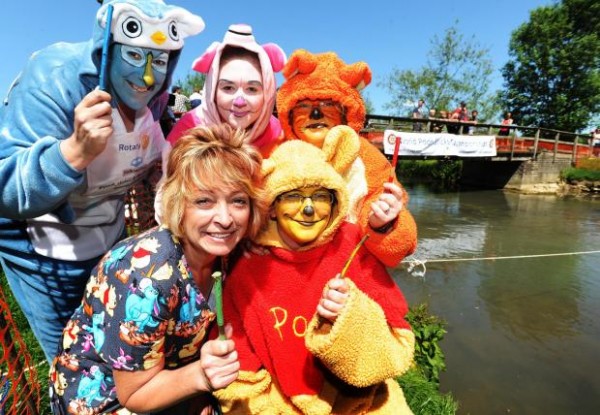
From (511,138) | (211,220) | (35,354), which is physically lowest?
(35,354)

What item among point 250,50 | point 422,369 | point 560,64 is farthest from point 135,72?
point 560,64

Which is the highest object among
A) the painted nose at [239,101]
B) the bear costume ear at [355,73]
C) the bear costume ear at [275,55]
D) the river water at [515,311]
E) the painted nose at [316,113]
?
the bear costume ear at [275,55]

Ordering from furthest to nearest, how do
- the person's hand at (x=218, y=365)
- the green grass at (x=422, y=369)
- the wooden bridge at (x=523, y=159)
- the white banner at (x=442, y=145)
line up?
the wooden bridge at (x=523, y=159), the white banner at (x=442, y=145), the green grass at (x=422, y=369), the person's hand at (x=218, y=365)

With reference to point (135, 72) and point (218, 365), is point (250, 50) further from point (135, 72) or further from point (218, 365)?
point (218, 365)

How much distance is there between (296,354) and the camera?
1429 mm

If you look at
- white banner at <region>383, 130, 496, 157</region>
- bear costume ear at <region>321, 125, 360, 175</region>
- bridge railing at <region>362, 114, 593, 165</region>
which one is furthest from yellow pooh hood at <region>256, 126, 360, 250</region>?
bridge railing at <region>362, 114, 593, 165</region>

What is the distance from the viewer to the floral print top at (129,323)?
107cm

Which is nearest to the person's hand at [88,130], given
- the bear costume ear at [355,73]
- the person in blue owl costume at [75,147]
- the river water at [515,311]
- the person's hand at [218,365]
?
the person in blue owl costume at [75,147]

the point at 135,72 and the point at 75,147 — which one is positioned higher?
the point at 135,72

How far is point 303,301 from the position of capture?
1.47 m

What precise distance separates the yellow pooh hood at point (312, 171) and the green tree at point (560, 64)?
2827 centimetres

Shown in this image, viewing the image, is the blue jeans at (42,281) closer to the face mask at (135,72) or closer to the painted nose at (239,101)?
the face mask at (135,72)

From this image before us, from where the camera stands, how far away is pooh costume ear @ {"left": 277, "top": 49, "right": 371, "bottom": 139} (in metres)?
1.74

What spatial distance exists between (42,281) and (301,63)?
1486 millimetres
